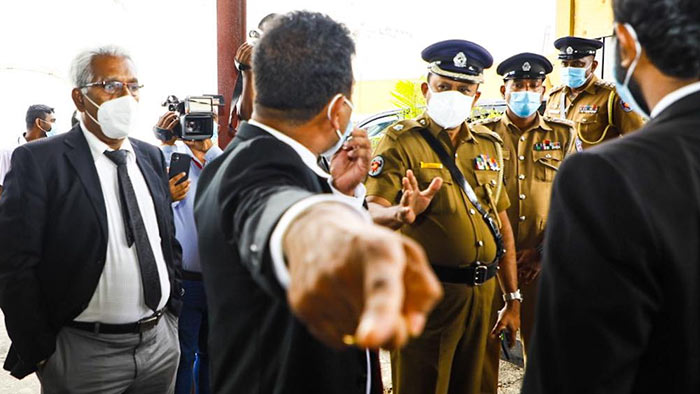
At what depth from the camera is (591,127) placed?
13.8 ft

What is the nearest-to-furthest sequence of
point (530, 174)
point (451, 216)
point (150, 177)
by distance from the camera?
1. point (150, 177)
2. point (451, 216)
3. point (530, 174)

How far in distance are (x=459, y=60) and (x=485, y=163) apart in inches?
19.9

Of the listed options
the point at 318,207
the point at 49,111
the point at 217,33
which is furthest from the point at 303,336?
the point at 49,111

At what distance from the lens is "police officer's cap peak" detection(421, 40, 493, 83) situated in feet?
9.00

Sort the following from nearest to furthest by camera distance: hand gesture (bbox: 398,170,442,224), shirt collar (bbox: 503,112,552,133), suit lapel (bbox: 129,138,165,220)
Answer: hand gesture (bbox: 398,170,442,224), suit lapel (bbox: 129,138,165,220), shirt collar (bbox: 503,112,552,133)

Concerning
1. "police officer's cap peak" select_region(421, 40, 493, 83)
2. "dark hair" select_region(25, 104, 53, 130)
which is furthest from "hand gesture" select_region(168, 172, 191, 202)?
"dark hair" select_region(25, 104, 53, 130)

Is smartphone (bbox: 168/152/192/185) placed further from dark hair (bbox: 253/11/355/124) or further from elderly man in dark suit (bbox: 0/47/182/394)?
dark hair (bbox: 253/11/355/124)

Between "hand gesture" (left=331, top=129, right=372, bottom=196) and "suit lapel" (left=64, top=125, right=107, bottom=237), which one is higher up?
"hand gesture" (left=331, top=129, right=372, bottom=196)

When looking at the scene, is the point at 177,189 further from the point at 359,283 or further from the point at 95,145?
the point at 359,283

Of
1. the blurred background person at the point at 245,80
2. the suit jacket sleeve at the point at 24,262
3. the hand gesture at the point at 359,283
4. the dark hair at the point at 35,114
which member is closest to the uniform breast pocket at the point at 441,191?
the blurred background person at the point at 245,80

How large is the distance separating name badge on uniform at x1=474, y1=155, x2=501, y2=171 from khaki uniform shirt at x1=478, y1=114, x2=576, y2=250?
0.62 m

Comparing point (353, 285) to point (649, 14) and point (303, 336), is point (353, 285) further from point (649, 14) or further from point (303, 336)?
point (649, 14)

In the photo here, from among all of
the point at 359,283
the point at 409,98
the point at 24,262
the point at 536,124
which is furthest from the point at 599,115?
the point at 359,283


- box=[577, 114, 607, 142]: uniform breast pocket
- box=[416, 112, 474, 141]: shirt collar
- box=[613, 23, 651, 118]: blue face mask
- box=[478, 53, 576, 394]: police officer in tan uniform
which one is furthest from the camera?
box=[577, 114, 607, 142]: uniform breast pocket
